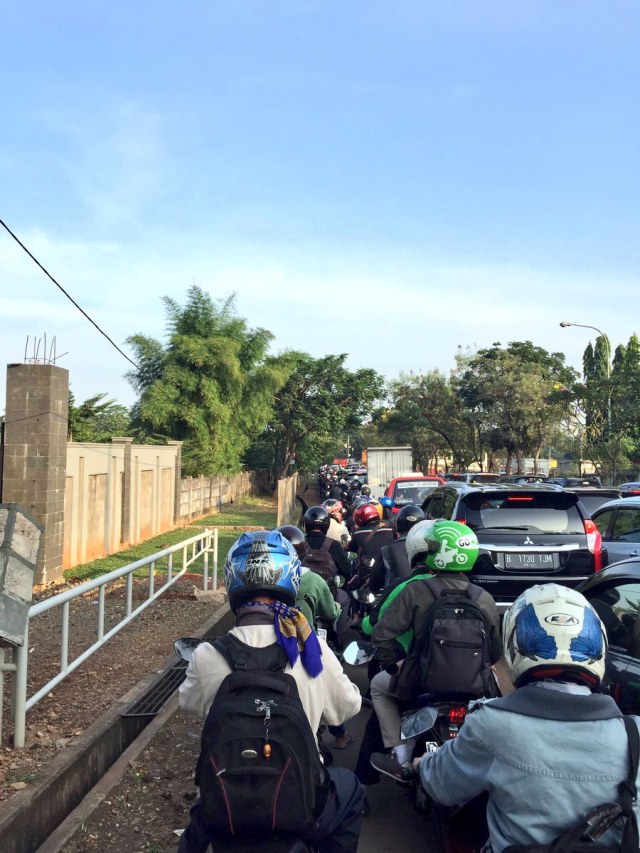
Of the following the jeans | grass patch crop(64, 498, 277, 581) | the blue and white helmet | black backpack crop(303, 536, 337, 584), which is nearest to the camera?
the jeans

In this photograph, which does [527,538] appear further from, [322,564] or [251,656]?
[251,656]

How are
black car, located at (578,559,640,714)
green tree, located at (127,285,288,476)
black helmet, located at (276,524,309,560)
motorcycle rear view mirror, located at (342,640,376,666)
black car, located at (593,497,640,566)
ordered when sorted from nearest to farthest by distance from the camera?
motorcycle rear view mirror, located at (342,640,376,666) → black car, located at (578,559,640,714) → black helmet, located at (276,524,309,560) → black car, located at (593,497,640,566) → green tree, located at (127,285,288,476)

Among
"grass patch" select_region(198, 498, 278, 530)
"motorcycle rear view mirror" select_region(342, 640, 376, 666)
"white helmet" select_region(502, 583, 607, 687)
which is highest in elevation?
"white helmet" select_region(502, 583, 607, 687)

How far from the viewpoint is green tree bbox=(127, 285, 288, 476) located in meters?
35.1

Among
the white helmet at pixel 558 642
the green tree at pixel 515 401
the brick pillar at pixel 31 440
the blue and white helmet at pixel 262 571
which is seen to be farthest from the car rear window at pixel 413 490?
the green tree at pixel 515 401

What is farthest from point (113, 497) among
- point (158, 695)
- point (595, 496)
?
point (158, 695)

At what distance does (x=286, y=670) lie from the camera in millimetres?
2887

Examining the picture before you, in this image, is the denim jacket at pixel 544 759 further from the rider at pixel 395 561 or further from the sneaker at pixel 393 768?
the rider at pixel 395 561

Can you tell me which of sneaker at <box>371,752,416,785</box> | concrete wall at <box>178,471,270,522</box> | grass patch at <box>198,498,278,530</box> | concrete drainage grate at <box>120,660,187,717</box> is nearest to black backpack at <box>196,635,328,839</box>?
sneaker at <box>371,752,416,785</box>

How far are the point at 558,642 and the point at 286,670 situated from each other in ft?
2.98

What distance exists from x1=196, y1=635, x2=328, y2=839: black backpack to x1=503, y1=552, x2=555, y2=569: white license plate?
5.81 meters

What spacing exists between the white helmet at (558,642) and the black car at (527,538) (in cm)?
556

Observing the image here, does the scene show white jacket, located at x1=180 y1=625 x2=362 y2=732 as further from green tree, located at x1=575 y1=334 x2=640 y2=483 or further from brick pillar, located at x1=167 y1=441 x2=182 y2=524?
green tree, located at x1=575 y1=334 x2=640 y2=483

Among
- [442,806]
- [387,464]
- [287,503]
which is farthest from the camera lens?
[387,464]
